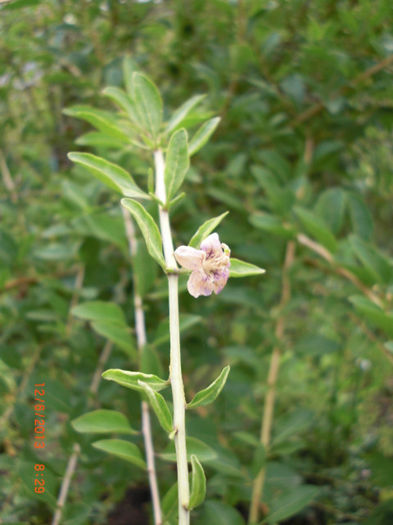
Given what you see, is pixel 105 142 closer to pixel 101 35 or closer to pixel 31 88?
pixel 101 35

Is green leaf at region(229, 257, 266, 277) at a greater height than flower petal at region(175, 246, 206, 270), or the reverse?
flower petal at region(175, 246, 206, 270)

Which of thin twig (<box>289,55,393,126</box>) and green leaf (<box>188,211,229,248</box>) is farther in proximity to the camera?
thin twig (<box>289,55,393,126</box>)

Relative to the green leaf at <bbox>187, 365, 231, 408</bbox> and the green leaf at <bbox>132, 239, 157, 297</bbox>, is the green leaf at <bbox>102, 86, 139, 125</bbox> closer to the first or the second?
the green leaf at <bbox>132, 239, 157, 297</bbox>

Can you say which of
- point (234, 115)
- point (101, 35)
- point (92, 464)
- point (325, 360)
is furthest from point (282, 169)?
point (325, 360)

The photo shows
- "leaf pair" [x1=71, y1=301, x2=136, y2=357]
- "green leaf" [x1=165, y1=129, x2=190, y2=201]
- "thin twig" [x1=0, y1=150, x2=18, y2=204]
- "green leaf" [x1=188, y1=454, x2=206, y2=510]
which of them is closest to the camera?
"green leaf" [x1=188, y1=454, x2=206, y2=510]

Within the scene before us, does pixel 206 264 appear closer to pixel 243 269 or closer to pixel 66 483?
pixel 243 269

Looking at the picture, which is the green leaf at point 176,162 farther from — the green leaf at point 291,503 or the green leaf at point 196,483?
the green leaf at point 291,503

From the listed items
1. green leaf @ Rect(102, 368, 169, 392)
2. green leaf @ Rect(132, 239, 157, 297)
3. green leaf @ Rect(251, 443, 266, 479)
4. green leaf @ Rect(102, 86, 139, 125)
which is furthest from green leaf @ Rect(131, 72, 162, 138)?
green leaf @ Rect(251, 443, 266, 479)

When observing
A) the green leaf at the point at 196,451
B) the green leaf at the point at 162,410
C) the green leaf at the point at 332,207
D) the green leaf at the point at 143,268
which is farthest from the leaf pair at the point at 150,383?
the green leaf at the point at 332,207
